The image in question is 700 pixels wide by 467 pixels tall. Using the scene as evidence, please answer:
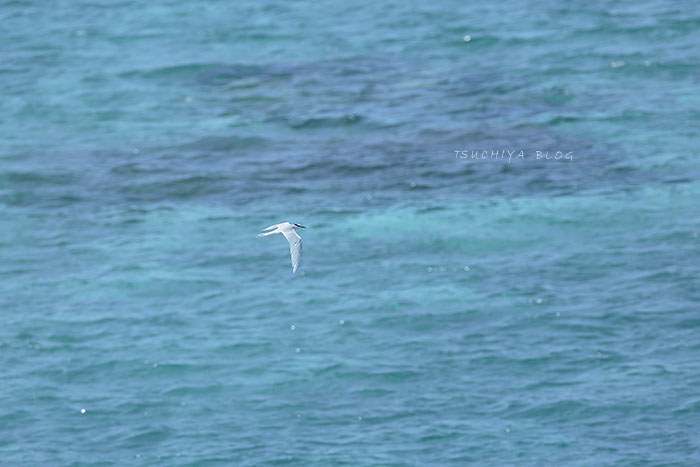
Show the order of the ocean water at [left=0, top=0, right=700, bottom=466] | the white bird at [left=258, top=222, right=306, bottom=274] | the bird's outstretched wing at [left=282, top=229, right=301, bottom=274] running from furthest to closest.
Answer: the ocean water at [left=0, top=0, right=700, bottom=466], the white bird at [left=258, top=222, right=306, bottom=274], the bird's outstretched wing at [left=282, top=229, right=301, bottom=274]

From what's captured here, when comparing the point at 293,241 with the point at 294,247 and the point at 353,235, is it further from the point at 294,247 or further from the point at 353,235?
the point at 353,235

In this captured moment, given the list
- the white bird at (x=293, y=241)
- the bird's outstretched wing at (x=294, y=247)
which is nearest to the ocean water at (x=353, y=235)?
the white bird at (x=293, y=241)

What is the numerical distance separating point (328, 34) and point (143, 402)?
40.1m

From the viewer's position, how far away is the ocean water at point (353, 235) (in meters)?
48.5

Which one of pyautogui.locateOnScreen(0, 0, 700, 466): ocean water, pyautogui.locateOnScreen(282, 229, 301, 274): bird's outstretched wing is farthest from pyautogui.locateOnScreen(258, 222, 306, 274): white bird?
pyautogui.locateOnScreen(0, 0, 700, 466): ocean water

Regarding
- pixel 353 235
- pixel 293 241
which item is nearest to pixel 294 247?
pixel 293 241

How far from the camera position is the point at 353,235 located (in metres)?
61.4

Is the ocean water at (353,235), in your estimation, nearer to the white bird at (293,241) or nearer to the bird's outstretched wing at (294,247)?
the white bird at (293,241)

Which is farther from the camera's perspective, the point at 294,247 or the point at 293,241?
the point at 293,241

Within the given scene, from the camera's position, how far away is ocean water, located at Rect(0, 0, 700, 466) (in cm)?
4853

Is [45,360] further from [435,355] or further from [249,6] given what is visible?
[249,6]

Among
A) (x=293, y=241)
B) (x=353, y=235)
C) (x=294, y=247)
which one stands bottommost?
(x=353, y=235)

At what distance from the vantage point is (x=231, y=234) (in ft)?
203

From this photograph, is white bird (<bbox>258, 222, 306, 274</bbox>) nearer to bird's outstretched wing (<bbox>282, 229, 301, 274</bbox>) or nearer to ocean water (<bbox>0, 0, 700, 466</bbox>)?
bird's outstretched wing (<bbox>282, 229, 301, 274</bbox>)
